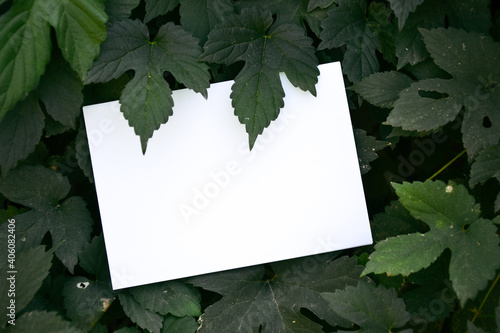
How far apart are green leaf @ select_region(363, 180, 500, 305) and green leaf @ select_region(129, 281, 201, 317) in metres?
0.38

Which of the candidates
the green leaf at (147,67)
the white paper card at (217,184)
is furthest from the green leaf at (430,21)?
the green leaf at (147,67)

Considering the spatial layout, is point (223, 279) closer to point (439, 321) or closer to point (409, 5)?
point (439, 321)

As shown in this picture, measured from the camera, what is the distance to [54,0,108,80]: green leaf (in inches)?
35.8

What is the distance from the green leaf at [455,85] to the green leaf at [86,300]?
726mm

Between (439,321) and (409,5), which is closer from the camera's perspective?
(409,5)

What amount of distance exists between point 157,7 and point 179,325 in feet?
2.26

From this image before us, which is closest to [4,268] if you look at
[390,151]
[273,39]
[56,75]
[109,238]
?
[109,238]

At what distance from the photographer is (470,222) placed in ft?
3.13

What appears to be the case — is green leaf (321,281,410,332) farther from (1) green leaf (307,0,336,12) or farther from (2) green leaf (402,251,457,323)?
(1) green leaf (307,0,336,12)

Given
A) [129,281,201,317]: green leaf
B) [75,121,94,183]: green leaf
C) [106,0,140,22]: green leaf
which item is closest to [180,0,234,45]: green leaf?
[106,0,140,22]: green leaf

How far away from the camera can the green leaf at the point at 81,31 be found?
0.91 m

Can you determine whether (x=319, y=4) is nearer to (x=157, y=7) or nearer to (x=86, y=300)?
(x=157, y=7)

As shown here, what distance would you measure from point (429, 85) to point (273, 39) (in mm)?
344

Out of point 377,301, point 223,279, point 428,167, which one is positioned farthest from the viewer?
point 428,167
